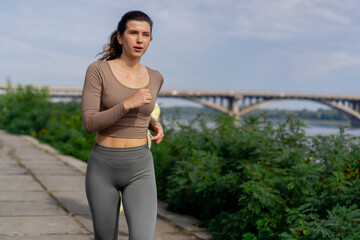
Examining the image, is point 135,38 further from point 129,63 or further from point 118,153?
point 118,153

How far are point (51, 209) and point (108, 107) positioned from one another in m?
3.40

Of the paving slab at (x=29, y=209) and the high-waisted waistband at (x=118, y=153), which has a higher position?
the high-waisted waistband at (x=118, y=153)

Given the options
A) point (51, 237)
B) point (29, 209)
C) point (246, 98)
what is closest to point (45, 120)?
point (29, 209)

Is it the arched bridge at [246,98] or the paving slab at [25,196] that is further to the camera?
the arched bridge at [246,98]

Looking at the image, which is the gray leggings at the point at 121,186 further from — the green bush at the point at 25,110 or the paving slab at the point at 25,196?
the green bush at the point at 25,110

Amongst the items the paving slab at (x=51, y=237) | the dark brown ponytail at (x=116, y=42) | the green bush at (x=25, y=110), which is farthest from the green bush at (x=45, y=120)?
the dark brown ponytail at (x=116, y=42)

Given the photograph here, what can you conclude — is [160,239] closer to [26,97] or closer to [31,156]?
[31,156]

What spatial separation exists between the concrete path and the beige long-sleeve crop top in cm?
217

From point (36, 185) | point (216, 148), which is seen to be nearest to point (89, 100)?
point (216, 148)

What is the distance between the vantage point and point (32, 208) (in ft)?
17.7

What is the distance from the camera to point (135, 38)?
2.43 metres

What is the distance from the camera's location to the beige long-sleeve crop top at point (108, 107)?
2289 mm

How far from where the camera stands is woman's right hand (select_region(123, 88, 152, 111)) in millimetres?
2266

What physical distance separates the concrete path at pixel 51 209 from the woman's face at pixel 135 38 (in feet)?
7.82
